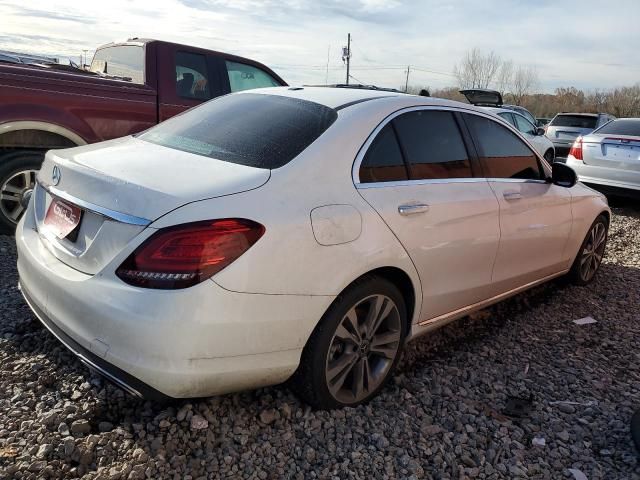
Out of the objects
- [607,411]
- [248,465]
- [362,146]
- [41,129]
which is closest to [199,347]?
[248,465]

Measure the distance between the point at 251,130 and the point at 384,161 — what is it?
0.70m

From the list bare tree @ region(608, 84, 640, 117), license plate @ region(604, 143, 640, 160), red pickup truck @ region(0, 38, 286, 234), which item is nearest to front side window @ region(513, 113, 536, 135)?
license plate @ region(604, 143, 640, 160)

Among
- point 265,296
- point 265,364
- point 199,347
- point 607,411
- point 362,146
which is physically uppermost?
point 362,146

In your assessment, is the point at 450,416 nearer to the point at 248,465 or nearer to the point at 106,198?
the point at 248,465

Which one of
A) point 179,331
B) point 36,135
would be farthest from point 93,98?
point 179,331

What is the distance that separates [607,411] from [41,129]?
465 centimetres

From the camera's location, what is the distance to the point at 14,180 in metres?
4.87

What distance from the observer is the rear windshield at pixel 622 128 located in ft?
→ 28.7

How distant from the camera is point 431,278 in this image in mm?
3123

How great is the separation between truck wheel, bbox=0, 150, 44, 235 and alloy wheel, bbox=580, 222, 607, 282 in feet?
15.7

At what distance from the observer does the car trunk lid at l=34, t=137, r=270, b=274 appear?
7.42 feet

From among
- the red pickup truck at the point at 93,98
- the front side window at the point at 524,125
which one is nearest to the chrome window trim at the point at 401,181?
the red pickup truck at the point at 93,98

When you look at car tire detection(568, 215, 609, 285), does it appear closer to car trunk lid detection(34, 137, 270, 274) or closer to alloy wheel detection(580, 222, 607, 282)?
alloy wheel detection(580, 222, 607, 282)

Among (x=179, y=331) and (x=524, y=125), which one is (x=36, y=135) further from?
(x=524, y=125)
